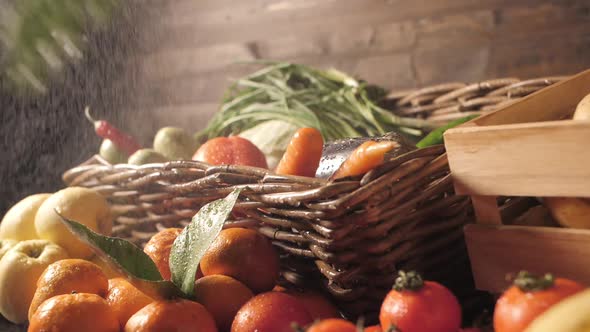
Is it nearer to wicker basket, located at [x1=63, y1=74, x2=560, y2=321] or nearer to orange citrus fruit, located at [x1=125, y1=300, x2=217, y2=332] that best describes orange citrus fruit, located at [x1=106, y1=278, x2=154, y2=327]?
orange citrus fruit, located at [x1=125, y1=300, x2=217, y2=332]

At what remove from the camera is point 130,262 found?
78cm

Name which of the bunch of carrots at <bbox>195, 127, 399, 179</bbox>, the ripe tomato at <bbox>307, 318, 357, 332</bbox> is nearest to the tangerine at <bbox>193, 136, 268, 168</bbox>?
the bunch of carrots at <bbox>195, 127, 399, 179</bbox>

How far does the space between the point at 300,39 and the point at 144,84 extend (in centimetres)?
89

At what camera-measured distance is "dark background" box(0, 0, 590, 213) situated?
186 centimetres

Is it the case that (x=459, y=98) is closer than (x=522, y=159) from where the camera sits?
No

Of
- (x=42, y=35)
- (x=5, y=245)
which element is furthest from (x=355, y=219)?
(x=42, y=35)

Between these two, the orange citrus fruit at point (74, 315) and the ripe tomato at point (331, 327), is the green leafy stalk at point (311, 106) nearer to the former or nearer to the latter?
the orange citrus fruit at point (74, 315)

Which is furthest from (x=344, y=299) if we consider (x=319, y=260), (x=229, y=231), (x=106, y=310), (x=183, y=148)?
(x=183, y=148)

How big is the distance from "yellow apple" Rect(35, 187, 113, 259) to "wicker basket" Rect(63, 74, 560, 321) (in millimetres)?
208

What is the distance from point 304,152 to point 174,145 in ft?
2.03

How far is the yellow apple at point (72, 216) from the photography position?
3.80 ft

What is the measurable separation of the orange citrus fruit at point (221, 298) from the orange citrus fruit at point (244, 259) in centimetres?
4

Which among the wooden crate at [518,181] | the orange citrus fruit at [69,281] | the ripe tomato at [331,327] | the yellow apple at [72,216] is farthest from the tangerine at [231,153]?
the ripe tomato at [331,327]

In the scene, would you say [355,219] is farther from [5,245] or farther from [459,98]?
[459,98]
